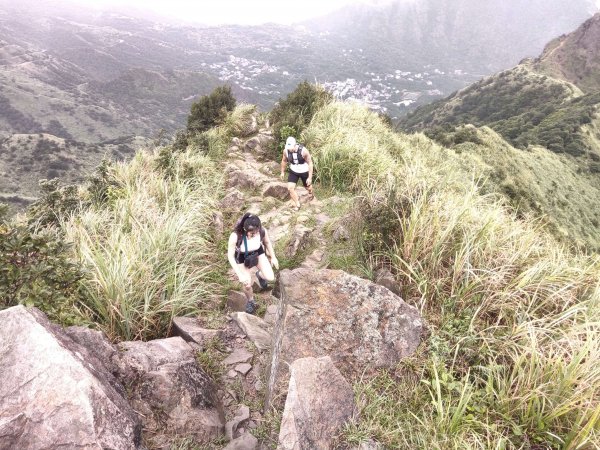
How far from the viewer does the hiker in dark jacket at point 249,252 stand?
18.5 ft

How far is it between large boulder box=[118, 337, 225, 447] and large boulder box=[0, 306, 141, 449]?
0.61 metres

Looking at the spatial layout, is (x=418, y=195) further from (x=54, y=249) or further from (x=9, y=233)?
(x=9, y=233)

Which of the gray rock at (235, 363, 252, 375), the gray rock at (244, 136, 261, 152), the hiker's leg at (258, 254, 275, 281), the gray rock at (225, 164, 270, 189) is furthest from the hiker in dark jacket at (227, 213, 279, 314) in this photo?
the gray rock at (244, 136, 261, 152)

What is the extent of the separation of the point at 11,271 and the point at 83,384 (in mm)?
1851

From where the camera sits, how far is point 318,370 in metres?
3.18

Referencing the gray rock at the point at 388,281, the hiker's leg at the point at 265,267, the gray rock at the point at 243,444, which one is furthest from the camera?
the hiker's leg at the point at 265,267

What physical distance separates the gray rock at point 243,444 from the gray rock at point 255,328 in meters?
1.32

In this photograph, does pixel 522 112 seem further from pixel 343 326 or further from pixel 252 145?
pixel 343 326

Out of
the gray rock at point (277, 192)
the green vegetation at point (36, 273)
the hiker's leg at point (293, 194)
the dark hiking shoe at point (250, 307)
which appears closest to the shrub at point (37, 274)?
the green vegetation at point (36, 273)

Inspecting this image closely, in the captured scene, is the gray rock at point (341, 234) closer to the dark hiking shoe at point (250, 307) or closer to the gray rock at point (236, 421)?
the dark hiking shoe at point (250, 307)

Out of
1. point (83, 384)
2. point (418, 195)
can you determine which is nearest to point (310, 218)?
point (418, 195)

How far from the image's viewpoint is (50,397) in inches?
87.0

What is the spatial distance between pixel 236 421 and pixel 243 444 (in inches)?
15.4

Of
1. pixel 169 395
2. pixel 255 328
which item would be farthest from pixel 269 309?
pixel 169 395
